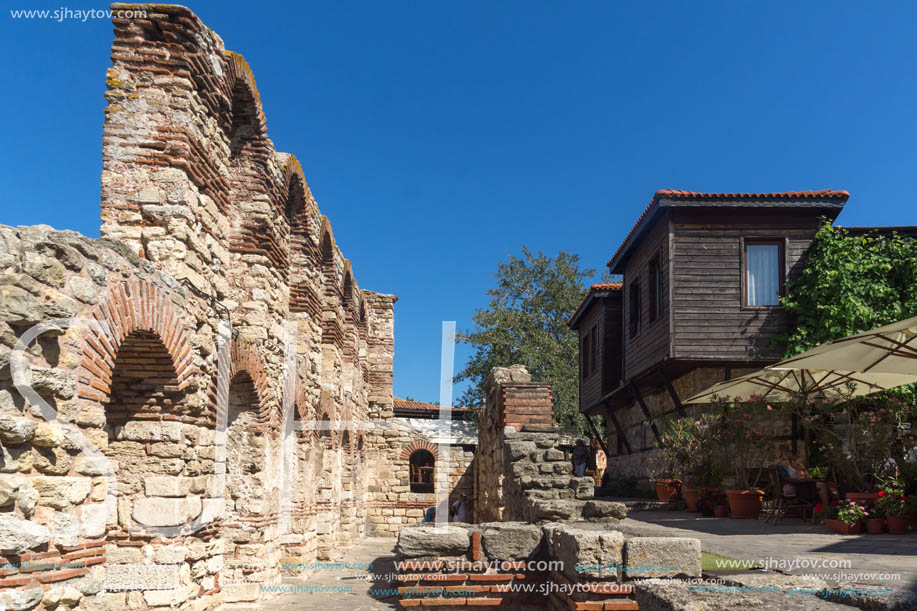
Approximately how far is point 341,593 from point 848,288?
10.1 meters

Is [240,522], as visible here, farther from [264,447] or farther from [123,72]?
[123,72]

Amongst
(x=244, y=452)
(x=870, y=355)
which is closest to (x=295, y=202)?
(x=244, y=452)

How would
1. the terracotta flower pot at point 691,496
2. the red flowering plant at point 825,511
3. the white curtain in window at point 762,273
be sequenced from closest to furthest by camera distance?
1. the red flowering plant at point 825,511
2. the terracotta flower pot at point 691,496
3. the white curtain in window at point 762,273

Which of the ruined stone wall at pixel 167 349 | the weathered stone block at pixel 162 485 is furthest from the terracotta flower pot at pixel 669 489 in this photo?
the weathered stone block at pixel 162 485

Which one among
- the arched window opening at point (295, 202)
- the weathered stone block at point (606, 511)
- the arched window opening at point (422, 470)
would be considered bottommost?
the arched window opening at point (422, 470)

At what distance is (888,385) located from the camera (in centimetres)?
908

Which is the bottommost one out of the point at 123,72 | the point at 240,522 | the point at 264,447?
the point at 240,522

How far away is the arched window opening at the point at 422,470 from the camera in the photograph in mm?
21391

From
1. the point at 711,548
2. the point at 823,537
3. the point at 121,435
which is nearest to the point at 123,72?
the point at 121,435

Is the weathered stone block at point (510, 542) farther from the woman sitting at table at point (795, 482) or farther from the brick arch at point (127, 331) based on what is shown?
the woman sitting at table at point (795, 482)

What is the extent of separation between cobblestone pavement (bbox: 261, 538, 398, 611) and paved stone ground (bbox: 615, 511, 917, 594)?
3074 mm

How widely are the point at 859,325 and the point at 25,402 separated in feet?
42.9

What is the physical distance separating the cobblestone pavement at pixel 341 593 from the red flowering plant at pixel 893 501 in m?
5.23

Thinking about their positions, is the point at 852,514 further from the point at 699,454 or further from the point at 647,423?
the point at 647,423
